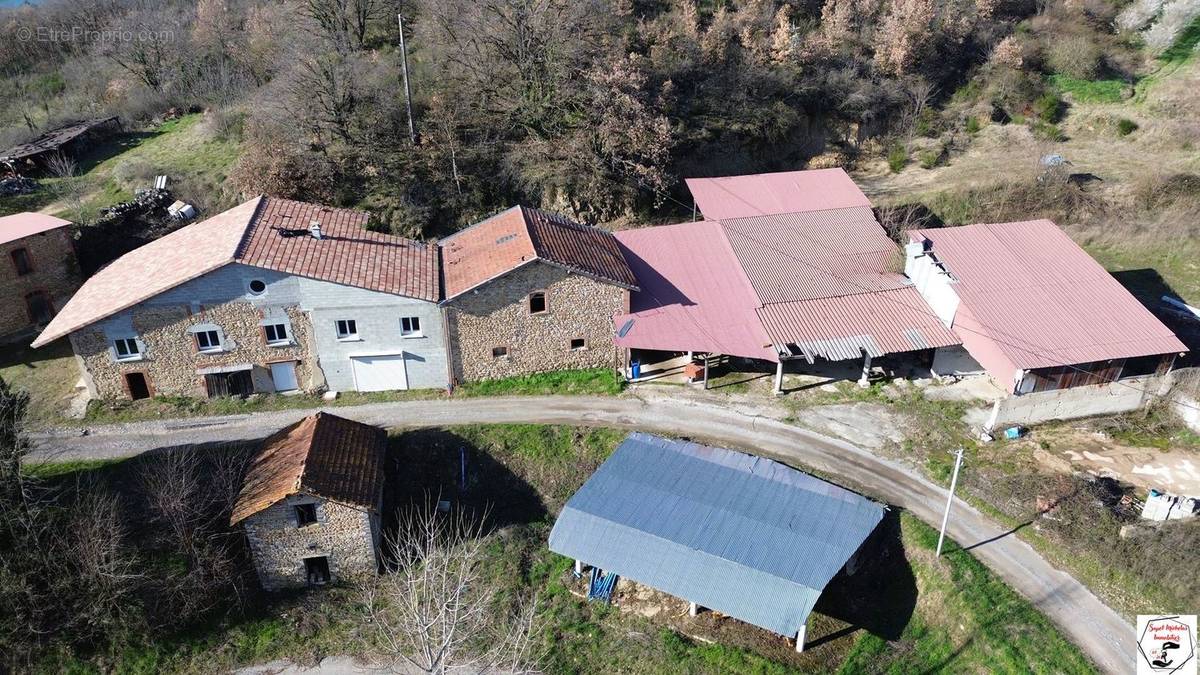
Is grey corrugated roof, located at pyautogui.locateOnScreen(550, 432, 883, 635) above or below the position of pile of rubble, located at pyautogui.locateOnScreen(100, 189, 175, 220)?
below

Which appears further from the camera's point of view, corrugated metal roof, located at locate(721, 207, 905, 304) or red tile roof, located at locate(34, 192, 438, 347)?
corrugated metal roof, located at locate(721, 207, 905, 304)

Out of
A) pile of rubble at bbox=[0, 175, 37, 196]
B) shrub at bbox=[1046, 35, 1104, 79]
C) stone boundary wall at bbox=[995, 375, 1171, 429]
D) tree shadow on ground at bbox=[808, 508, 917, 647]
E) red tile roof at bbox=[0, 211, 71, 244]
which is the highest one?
shrub at bbox=[1046, 35, 1104, 79]

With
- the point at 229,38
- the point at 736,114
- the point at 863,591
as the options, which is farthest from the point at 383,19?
the point at 863,591

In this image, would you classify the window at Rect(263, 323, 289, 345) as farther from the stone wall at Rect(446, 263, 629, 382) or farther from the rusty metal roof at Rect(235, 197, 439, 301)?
the stone wall at Rect(446, 263, 629, 382)

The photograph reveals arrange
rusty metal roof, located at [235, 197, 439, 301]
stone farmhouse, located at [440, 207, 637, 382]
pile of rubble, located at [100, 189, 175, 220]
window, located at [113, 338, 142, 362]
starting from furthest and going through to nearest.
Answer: pile of rubble, located at [100, 189, 175, 220]
stone farmhouse, located at [440, 207, 637, 382]
window, located at [113, 338, 142, 362]
rusty metal roof, located at [235, 197, 439, 301]

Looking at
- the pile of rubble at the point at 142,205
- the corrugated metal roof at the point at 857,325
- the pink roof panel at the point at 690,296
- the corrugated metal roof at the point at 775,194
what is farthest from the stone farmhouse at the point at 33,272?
the corrugated metal roof at the point at 857,325

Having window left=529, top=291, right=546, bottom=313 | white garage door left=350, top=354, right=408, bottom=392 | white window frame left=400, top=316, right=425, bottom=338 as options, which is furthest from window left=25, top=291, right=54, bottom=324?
window left=529, top=291, right=546, bottom=313

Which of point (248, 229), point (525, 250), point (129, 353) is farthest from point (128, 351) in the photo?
point (525, 250)
